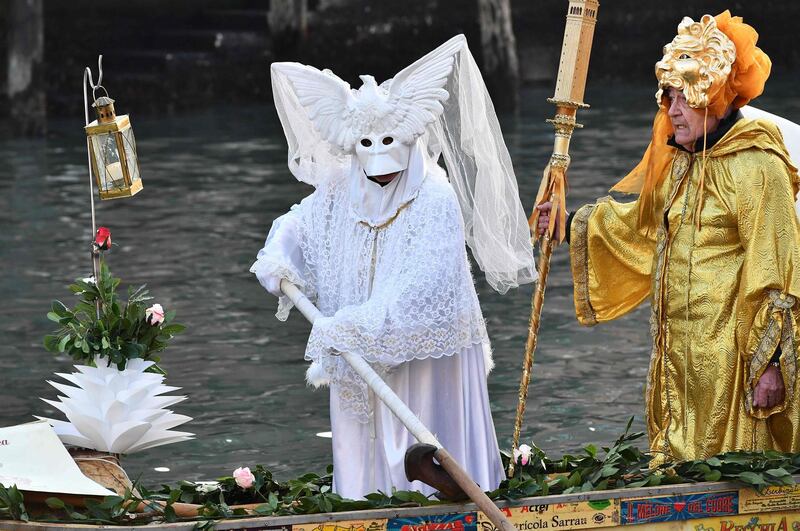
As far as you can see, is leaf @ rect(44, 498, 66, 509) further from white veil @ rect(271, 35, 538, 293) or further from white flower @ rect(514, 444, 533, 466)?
white flower @ rect(514, 444, 533, 466)

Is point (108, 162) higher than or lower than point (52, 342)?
higher

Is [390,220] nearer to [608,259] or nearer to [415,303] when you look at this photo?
[415,303]

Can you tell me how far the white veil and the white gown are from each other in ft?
0.48

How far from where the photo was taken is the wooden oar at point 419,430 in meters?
4.99

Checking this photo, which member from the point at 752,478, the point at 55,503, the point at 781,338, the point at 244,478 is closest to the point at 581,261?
the point at 781,338

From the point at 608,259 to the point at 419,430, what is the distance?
1516 mm

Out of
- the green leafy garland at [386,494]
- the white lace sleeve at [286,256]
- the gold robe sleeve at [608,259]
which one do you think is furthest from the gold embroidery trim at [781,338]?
the white lace sleeve at [286,256]

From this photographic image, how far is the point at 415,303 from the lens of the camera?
5309 millimetres

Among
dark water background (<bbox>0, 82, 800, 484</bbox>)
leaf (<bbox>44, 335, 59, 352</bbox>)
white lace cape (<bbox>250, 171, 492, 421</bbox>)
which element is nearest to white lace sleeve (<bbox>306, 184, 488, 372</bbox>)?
white lace cape (<bbox>250, 171, 492, 421</bbox>)

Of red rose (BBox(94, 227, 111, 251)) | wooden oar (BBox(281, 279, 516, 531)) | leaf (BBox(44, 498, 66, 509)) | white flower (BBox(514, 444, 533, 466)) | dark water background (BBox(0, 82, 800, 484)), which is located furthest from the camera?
dark water background (BBox(0, 82, 800, 484))

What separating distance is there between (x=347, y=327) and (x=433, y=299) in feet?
1.01

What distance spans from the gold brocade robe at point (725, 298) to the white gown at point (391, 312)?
72 cm

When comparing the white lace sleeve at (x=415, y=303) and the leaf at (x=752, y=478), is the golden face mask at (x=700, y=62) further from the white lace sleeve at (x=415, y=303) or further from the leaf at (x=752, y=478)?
the leaf at (x=752, y=478)

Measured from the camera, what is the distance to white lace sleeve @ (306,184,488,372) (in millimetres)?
5266
